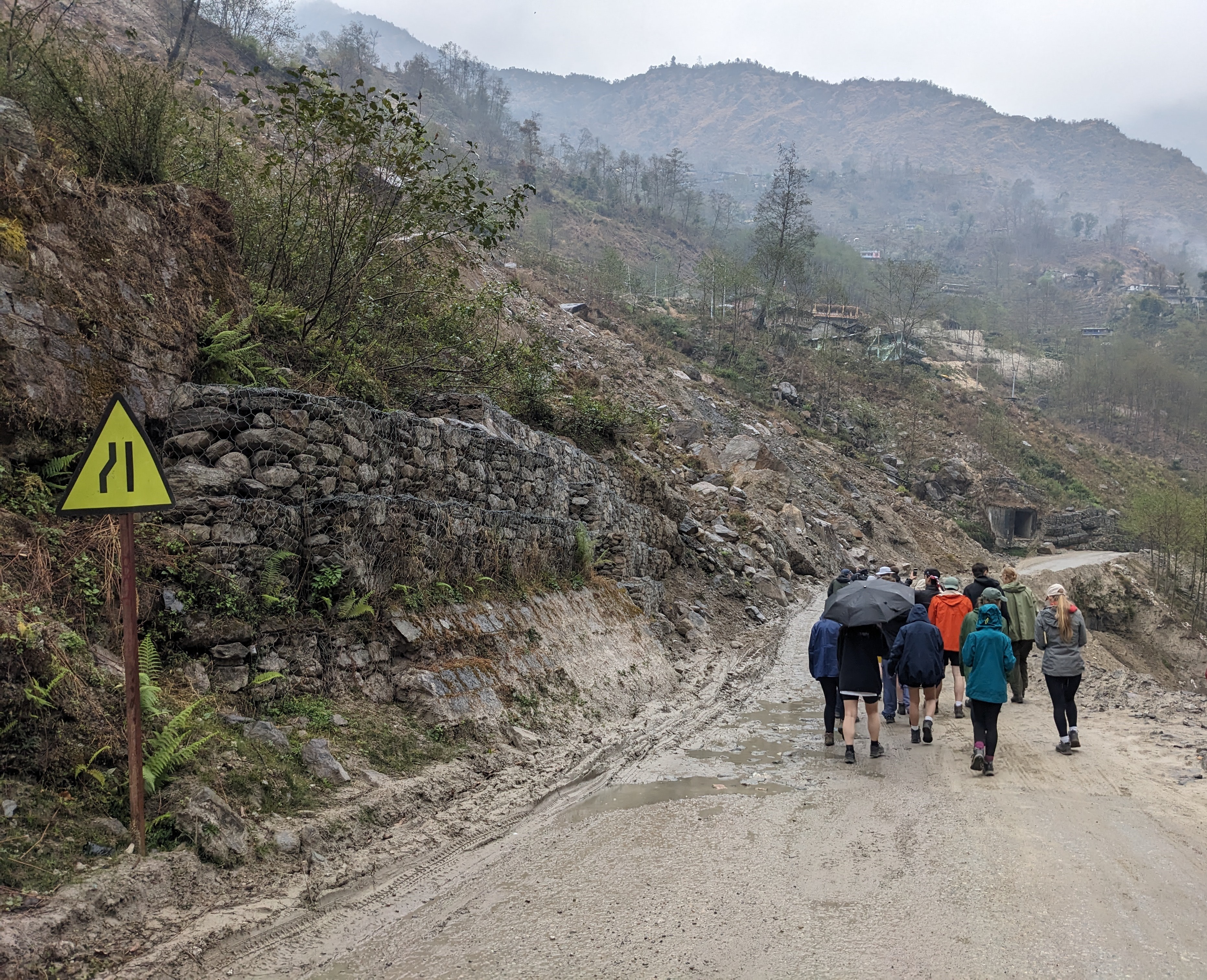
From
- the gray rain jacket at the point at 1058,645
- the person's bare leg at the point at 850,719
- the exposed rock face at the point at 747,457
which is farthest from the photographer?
the exposed rock face at the point at 747,457

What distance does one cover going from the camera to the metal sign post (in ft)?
13.6

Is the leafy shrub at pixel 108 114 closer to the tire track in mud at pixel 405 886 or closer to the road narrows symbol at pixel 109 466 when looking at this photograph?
the road narrows symbol at pixel 109 466

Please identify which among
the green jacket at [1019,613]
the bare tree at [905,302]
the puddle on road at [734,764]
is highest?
the bare tree at [905,302]

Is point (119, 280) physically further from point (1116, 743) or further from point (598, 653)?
point (1116, 743)

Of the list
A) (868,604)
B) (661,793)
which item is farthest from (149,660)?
(868,604)

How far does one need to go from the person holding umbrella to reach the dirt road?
477 mm

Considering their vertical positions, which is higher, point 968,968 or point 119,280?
point 119,280

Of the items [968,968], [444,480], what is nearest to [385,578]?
[444,480]

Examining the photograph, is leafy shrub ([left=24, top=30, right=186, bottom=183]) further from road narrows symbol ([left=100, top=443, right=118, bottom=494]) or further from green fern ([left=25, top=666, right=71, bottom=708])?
green fern ([left=25, top=666, right=71, bottom=708])

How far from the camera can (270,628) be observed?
6.32 meters

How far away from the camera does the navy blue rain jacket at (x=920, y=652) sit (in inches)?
328

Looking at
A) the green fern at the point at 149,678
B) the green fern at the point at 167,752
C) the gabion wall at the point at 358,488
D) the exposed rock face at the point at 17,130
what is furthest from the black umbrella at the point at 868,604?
the exposed rock face at the point at 17,130

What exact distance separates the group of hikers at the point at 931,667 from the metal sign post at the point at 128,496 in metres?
6.23

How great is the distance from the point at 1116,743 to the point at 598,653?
20.4 feet
